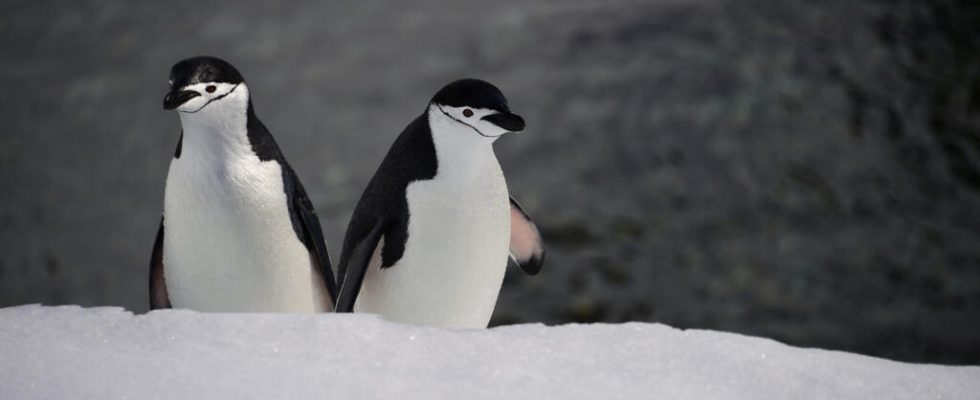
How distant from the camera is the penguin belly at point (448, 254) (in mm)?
1202

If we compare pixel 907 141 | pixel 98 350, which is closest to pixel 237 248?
pixel 98 350

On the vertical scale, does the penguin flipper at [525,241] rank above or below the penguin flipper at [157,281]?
below

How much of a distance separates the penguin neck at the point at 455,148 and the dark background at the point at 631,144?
7.63ft

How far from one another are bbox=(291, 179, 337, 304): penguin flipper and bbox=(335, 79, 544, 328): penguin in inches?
2.1

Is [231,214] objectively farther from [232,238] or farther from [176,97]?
[176,97]

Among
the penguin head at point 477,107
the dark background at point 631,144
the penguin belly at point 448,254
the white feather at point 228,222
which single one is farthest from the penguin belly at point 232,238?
the dark background at point 631,144

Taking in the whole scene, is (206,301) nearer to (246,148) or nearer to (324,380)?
(246,148)

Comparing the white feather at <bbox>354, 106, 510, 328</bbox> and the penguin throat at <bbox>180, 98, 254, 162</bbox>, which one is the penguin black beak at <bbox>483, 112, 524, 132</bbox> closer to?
the white feather at <bbox>354, 106, 510, 328</bbox>

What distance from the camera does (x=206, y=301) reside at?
4.10 feet

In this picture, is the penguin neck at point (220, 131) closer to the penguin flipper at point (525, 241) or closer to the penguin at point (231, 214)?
the penguin at point (231, 214)

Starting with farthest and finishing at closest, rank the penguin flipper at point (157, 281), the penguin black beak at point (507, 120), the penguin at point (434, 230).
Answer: the penguin flipper at point (157, 281), the penguin at point (434, 230), the penguin black beak at point (507, 120)

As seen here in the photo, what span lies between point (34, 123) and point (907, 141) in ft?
9.49

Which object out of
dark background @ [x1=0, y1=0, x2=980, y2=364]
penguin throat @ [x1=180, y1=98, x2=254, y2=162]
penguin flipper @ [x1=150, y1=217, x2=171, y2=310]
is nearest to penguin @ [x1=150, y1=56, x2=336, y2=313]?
penguin throat @ [x1=180, y1=98, x2=254, y2=162]

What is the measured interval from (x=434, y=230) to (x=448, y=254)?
29mm
